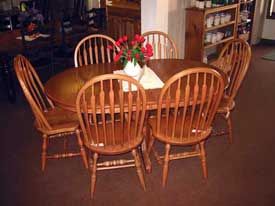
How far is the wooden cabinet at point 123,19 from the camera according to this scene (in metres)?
5.61

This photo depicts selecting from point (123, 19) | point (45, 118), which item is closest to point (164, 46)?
point (45, 118)

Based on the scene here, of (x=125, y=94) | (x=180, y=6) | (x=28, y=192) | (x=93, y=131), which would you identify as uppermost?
(x=180, y=6)

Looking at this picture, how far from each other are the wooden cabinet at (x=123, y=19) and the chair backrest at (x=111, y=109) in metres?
3.47

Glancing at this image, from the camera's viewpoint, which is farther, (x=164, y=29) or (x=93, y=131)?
(x=164, y=29)

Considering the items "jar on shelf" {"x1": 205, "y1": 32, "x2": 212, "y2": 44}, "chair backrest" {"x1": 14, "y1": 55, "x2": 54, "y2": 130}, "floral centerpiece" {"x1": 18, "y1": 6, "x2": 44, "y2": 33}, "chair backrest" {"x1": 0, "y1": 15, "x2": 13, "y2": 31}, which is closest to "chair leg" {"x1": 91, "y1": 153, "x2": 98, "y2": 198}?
"chair backrest" {"x1": 14, "y1": 55, "x2": 54, "y2": 130}

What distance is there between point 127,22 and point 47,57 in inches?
78.2

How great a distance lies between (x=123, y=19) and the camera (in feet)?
19.1

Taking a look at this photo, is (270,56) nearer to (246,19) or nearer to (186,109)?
(246,19)

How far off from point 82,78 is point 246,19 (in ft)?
14.4

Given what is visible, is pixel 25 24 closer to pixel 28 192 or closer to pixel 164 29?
pixel 164 29

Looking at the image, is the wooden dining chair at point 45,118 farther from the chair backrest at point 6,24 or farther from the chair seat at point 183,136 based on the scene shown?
the chair backrest at point 6,24

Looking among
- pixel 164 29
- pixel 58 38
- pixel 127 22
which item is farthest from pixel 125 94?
pixel 127 22

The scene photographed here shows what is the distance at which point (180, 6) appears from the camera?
4445 millimetres

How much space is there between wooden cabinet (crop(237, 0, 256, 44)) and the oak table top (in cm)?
332
